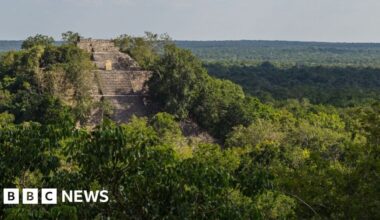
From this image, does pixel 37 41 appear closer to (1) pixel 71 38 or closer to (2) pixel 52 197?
(1) pixel 71 38

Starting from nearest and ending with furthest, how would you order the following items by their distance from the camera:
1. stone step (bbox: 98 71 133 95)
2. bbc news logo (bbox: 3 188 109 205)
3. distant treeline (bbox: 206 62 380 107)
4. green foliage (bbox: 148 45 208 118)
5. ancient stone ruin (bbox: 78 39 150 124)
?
1. bbc news logo (bbox: 3 188 109 205)
2. green foliage (bbox: 148 45 208 118)
3. ancient stone ruin (bbox: 78 39 150 124)
4. stone step (bbox: 98 71 133 95)
5. distant treeline (bbox: 206 62 380 107)

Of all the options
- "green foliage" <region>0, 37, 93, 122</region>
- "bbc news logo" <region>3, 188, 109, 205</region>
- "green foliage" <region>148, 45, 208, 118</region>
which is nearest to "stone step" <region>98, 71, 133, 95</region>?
"green foliage" <region>0, 37, 93, 122</region>

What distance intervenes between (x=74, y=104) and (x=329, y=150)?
16.4 m

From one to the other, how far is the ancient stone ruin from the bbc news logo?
1175 inches

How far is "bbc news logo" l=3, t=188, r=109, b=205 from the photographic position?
21.3 ft

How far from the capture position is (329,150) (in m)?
28.0

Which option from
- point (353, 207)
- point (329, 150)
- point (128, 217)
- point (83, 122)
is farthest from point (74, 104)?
point (128, 217)

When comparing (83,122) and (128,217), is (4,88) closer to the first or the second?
(83,122)

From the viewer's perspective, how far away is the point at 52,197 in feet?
21.6

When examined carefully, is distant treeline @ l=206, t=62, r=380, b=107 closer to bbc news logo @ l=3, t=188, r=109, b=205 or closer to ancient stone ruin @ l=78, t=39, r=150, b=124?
ancient stone ruin @ l=78, t=39, r=150, b=124

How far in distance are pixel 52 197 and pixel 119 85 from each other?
112 feet


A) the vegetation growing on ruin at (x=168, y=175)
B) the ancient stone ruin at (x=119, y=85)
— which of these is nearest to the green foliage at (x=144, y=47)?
the ancient stone ruin at (x=119, y=85)

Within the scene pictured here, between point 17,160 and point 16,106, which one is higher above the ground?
point 17,160

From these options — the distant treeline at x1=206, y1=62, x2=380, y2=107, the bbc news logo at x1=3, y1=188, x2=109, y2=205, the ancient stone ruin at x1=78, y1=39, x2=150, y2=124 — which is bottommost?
the distant treeline at x1=206, y1=62, x2=380, y2=107
